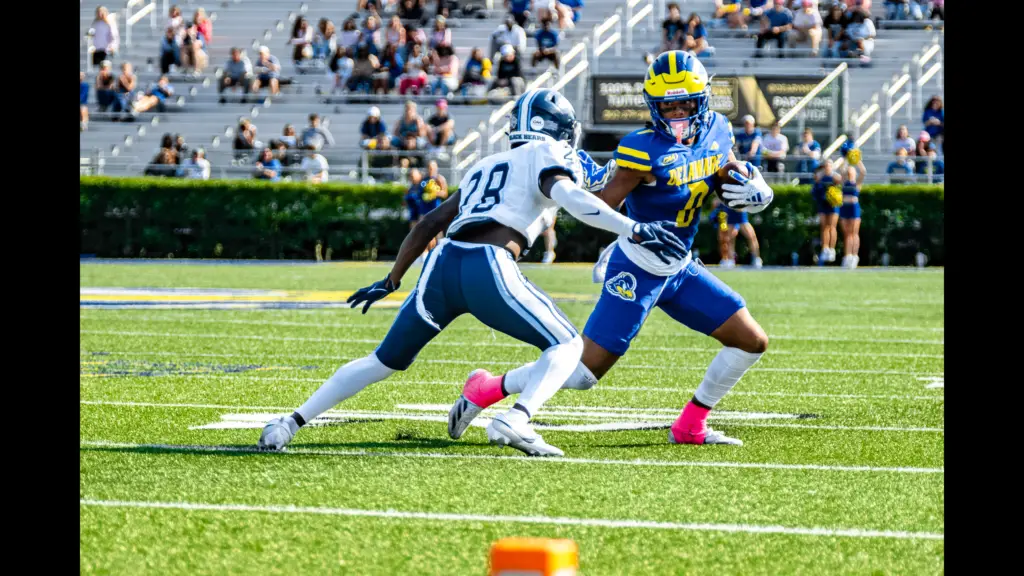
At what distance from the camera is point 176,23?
3250 cm

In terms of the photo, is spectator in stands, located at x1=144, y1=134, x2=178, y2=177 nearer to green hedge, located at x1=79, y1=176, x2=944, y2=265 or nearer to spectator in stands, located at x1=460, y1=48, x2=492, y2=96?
green hedge, located at x1=79, y1=176, x2=944, y2=265

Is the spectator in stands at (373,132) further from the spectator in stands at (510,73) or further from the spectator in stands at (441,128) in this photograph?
the spectator in stands at (510,73)

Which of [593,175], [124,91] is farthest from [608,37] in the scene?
[593,175]

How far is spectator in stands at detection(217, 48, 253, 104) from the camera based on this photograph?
101 feet

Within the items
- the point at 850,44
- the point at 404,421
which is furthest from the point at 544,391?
the point at 850,44

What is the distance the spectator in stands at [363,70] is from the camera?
30.3 meters

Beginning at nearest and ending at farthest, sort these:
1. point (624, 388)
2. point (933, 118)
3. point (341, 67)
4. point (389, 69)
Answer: point (624, 388) → point (933, 118) → point (389, 69) → point (341, 67)

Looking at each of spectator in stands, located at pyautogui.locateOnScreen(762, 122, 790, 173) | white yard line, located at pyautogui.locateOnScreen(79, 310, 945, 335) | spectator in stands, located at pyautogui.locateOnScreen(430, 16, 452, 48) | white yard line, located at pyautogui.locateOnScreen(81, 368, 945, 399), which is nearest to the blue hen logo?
white yard line, located at pyautogui.locateOnScreen(81, 368, 945, 399)

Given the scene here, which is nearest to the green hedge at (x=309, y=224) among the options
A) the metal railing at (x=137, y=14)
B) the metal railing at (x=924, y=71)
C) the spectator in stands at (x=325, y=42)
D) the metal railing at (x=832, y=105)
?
the metal railing at (x=832, y=105)

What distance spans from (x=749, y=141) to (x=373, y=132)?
716 cm

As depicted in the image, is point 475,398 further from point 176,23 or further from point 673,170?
point 176,23

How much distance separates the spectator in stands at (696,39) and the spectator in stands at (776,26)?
1.05m
